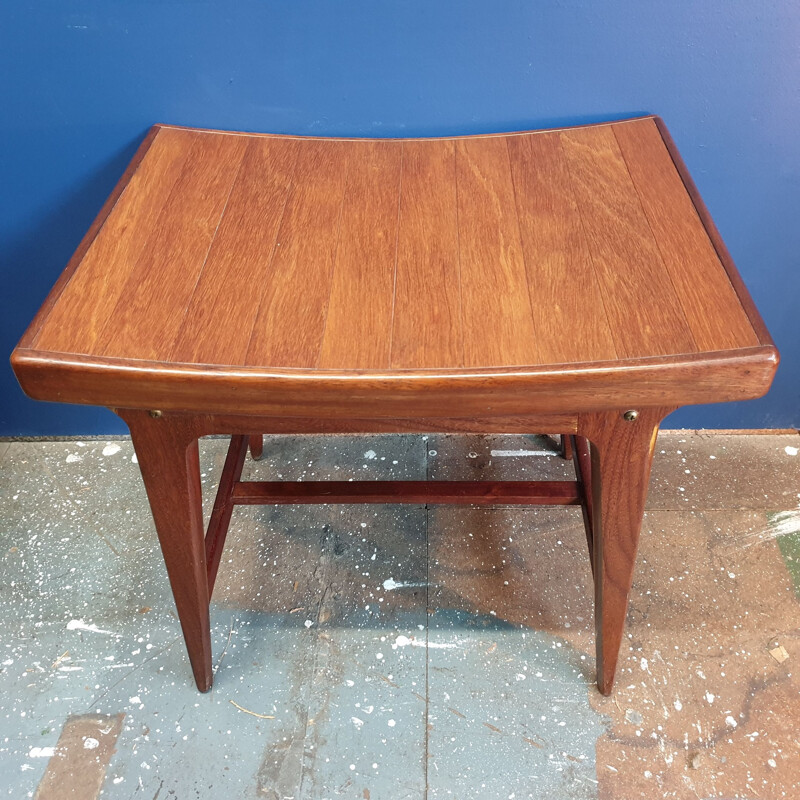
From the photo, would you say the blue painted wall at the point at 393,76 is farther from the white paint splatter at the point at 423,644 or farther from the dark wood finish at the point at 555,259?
the white paint splatter at the point at 423,644

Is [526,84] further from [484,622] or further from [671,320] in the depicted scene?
[484,622]

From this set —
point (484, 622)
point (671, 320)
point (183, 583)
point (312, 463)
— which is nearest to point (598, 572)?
point (484, 622)

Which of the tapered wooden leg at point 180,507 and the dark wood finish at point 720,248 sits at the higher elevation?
the dark wood finish at point 720,248

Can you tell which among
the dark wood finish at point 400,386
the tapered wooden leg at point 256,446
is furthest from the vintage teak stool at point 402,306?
the tapered wooden leg at point 256,446

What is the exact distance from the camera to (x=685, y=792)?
1.05m

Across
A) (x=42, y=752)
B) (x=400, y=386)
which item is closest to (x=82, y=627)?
(x=42, y=752)

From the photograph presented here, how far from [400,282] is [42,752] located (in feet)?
2.84

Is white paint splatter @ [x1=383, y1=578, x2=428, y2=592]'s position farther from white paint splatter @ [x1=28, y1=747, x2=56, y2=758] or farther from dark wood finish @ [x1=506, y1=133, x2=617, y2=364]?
dark wood finish @ [x1=506, y1=133, x2=617, y2=364]

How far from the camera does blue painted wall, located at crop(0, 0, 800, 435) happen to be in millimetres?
1033

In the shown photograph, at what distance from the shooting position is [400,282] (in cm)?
84

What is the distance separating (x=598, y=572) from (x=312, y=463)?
2.16 feet

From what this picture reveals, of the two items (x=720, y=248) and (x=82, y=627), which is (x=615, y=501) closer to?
(x=720, y=248)

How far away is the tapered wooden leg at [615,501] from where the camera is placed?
0.82 meters

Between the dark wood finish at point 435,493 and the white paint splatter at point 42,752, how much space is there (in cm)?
44
